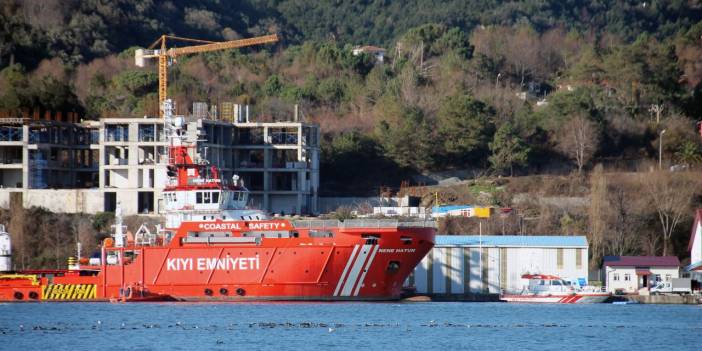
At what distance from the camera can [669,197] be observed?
81.6m

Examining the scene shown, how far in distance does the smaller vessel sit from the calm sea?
0.89 metres

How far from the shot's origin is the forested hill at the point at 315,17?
12350 centimetres

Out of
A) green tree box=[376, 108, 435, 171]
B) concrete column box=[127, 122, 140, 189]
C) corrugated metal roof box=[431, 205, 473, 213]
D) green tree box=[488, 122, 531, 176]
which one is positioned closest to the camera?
corrugated metal roof box=[431, 205, 473, 213]

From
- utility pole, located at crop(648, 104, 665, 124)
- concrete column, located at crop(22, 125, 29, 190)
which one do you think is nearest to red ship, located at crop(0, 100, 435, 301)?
concrete column, located at crop(22, 125, 29, 190)

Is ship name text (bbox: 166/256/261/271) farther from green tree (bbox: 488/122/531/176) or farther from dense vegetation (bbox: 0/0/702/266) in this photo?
green tree (bbox: 488/122/531/176)

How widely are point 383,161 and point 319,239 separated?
35886 mm

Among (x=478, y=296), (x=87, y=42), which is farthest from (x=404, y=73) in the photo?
(x=478, y=296)

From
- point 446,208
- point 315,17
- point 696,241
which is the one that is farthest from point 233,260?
point 315,17

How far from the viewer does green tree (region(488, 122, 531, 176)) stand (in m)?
93.8

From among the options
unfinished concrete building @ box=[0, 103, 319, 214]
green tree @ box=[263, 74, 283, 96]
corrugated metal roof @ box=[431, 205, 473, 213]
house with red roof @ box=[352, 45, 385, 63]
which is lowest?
corrugated metal roof @ box=[431, 205, 473, 213]

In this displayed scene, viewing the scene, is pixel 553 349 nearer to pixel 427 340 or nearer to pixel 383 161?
pixel 427 340

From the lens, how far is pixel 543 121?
99.0m

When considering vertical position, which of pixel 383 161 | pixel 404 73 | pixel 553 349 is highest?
pixel 404 73

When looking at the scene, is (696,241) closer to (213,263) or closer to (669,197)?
(669,197)
